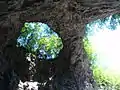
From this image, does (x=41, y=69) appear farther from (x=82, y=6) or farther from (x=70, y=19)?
(x=82, y=6)

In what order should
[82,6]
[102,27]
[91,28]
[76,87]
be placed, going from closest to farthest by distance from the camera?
[82,6]
[76,87]
[102,27]
[91,28]

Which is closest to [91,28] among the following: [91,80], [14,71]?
[91,80]

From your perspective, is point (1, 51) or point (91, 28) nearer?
point (1, 51)

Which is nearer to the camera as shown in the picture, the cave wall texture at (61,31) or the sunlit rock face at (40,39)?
the cave wall texture at (61,31)

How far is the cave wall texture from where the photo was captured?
7781 mm

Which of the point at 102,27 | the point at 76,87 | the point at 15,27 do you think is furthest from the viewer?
the point at 102,27

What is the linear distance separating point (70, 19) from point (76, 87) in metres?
1.89

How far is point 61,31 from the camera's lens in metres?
9.16

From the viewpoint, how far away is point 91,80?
9750 mm

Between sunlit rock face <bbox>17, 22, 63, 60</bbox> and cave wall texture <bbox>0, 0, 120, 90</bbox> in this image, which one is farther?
sunlit rock face <bbox>17, 22, 63, 60</bbox>

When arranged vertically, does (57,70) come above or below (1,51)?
below

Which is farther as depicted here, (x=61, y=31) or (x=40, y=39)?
(x=40, y=39)

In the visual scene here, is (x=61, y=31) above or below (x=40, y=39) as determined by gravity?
above

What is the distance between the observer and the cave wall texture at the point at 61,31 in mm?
7781
